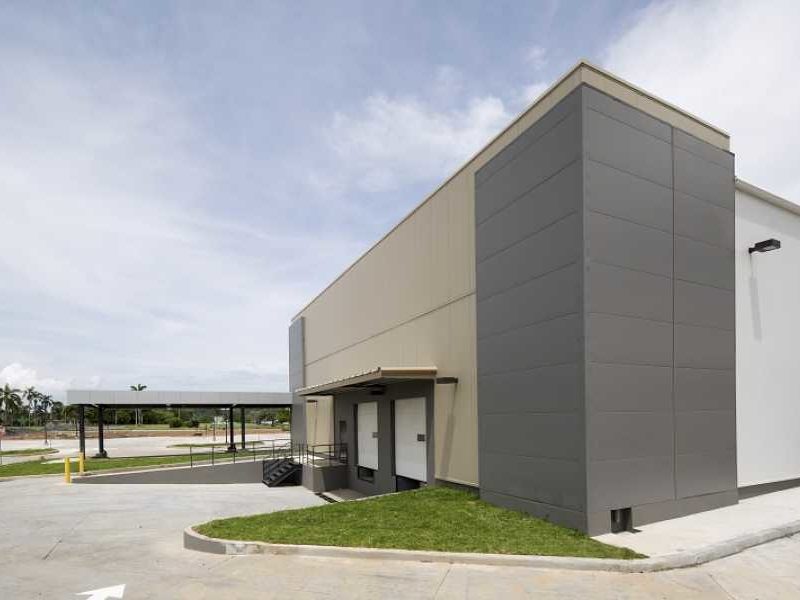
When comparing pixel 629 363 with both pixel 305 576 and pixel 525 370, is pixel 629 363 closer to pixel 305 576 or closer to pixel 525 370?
pixel 525 370

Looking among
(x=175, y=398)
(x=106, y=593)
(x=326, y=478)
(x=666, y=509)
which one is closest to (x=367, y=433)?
(x=326, y=478)

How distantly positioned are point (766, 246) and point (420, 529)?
10.2 meters

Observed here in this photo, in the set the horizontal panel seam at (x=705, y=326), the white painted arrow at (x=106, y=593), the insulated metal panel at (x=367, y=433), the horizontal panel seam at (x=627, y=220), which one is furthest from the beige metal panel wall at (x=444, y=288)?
the white painted arrow at (x=106, y=593)

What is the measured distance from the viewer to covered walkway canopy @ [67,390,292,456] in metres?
31.4

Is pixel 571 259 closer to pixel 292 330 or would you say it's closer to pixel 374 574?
pixel 374 574

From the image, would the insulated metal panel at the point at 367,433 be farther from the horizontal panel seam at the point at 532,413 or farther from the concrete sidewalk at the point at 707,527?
the concrete sidewalk at the point at 707,527

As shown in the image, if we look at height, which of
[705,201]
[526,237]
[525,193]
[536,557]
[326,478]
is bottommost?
[326,478]

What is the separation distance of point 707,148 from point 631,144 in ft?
8.91

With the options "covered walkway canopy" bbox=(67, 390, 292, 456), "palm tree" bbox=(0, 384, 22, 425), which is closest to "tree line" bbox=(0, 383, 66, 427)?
"palm tree" bbox=(0, 384, 22, 425)

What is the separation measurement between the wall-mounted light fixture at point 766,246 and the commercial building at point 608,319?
0.50 feet

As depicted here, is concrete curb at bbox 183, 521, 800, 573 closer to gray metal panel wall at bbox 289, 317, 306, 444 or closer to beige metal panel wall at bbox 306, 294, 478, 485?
beige metal panel wall at bbox 306, 294, 478, 485

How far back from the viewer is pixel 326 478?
22.9 m

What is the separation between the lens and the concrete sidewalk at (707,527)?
8.80 meters

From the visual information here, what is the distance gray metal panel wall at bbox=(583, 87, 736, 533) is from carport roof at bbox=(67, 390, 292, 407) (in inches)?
1124
